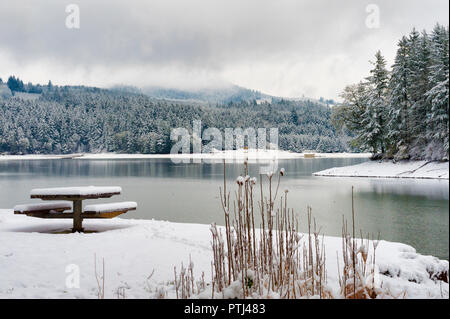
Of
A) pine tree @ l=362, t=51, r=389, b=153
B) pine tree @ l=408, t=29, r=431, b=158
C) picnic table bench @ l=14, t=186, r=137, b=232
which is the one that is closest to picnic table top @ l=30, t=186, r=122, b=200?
picnic table bench @ l=14, t=186, r=137, b=232

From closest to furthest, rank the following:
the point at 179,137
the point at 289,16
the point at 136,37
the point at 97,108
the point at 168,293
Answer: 1. the point at 168,293
2. the point at 289,16
3. the point at 136,37
4. the point at 179,137
5. the point at 97,108

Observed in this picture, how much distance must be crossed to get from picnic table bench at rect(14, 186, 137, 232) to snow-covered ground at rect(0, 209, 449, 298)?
0.22m

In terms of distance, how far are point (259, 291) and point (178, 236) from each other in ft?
8.08

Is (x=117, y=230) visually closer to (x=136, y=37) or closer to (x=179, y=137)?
(x=136, y=37)

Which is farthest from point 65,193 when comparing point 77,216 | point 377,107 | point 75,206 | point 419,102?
point 377,107

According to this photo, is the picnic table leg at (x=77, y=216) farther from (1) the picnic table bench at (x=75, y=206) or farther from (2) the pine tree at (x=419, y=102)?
(2) the pine tree at (x=419, y=102)

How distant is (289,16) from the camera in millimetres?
2830

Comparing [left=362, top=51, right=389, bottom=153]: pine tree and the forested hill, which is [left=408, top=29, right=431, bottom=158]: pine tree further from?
the forested hill

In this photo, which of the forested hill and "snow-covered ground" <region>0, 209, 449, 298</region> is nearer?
"snow-covered ground" <region>0, 209, 449, 298</region>

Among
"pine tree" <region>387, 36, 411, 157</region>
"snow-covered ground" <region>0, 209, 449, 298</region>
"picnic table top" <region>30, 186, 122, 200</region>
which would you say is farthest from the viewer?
"picnic table top" <region>30, 186, 122, 200</region>

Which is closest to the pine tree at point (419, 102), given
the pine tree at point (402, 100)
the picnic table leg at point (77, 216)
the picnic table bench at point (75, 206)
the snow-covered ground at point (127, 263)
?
the pine tree at point (402, 100)

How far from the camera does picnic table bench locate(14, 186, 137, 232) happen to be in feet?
14.4

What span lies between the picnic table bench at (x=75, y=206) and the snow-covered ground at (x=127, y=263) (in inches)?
8.5
